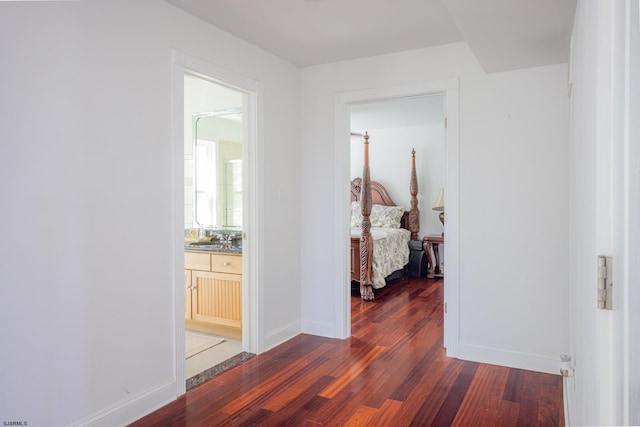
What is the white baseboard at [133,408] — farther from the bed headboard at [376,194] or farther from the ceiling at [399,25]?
the bed headboard at [376,194]

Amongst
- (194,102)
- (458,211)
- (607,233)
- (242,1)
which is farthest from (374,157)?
(607,233)

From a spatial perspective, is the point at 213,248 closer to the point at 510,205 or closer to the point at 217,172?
the point at 217,172

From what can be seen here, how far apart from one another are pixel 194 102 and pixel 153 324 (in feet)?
8.61

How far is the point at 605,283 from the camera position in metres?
0.84

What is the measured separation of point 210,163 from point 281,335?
1.98m

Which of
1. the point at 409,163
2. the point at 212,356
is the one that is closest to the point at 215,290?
the point at 212,356

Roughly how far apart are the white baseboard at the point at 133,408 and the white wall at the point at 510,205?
214 cm

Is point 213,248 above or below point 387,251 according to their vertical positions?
above

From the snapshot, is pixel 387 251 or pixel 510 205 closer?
pixel 510 205

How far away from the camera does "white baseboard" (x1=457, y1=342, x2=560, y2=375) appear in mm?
2979

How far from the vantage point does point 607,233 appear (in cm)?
87

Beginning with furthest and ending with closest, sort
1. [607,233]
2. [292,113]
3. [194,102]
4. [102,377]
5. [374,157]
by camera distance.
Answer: [374,157] < [194,102] < [292,113] < [102,377] < [607,233]

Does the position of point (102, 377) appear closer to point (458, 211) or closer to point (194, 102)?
point (458, 211)

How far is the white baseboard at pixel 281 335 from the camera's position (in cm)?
347
